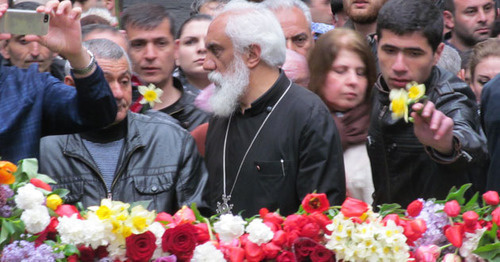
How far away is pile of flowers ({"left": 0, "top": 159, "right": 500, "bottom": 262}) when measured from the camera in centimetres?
344

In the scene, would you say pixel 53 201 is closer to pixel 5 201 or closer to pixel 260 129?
pixel 5 201

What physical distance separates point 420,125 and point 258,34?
1062 mm

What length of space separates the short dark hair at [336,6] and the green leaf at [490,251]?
14.1 feet

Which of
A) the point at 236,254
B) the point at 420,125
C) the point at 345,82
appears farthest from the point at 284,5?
the point at 236,254

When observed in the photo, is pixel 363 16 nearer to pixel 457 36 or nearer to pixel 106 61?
pixel 457 36

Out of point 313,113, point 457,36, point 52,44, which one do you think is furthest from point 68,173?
point 457,36


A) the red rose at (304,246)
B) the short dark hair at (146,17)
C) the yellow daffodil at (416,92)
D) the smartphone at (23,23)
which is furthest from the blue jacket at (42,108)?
the short dark hair at (146,17)

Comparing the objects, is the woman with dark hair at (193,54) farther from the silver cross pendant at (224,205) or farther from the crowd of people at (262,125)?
the silver cross pendant at (224,205)

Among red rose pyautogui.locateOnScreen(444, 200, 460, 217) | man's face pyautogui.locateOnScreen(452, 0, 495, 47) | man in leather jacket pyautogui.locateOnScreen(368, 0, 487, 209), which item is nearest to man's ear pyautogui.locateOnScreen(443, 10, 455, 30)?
man's face pyautogui.locateOnScreen(452, 0, 495, 47)

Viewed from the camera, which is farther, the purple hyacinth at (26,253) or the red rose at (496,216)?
the red rose at (496,216)

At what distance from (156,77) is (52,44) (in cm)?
192

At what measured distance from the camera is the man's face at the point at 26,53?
20.4ft

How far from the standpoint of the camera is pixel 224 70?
16.1 feet

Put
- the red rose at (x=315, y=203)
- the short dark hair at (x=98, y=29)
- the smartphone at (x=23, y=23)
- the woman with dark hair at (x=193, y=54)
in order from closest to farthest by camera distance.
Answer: the red rose at (x=315, y=203) → the smartphone at (x=23, y=23) → the short dark hair at (x=98, y=29) → the woman with dark hair at (x=193, y=54)
